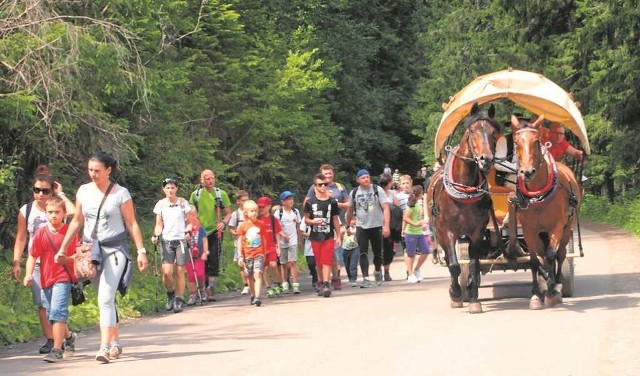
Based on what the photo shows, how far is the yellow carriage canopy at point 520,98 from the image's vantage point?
16.0 m

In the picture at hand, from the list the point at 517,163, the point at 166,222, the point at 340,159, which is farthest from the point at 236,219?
the point at 340,159

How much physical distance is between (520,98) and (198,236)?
5633 mm

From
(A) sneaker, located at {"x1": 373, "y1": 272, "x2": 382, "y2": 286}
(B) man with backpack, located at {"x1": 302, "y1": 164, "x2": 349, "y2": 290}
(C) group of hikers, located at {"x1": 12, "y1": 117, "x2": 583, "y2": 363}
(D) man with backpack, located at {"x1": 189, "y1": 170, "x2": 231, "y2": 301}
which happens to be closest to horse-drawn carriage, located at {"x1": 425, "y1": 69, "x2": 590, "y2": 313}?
(C) group of hikers, located at {"x1": 12, "y1": 117, "x2": 583, "y2": 363}

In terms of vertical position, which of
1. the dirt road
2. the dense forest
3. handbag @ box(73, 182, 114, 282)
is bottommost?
the dirt road

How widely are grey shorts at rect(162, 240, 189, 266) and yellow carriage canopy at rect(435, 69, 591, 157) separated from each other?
13.1 ft

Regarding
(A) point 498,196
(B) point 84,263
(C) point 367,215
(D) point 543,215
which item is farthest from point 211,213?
(B) point 84,263

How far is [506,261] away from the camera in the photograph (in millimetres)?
15922

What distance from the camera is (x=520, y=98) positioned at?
16.3m

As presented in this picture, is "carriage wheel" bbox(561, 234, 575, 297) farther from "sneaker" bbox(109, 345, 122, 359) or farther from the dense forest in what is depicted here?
"sneaker" bbox(109, 345, 122, 359)

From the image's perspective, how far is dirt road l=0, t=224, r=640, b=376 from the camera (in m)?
10.6

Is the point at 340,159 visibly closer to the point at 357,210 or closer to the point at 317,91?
the point at 317,91

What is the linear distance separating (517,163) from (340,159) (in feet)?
111

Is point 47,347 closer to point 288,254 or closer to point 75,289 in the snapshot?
point 75,289

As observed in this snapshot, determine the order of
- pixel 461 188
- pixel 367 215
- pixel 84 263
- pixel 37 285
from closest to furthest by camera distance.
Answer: pixel 84 263, pixel 37 285, pixel 461 188, pixel 367 215
